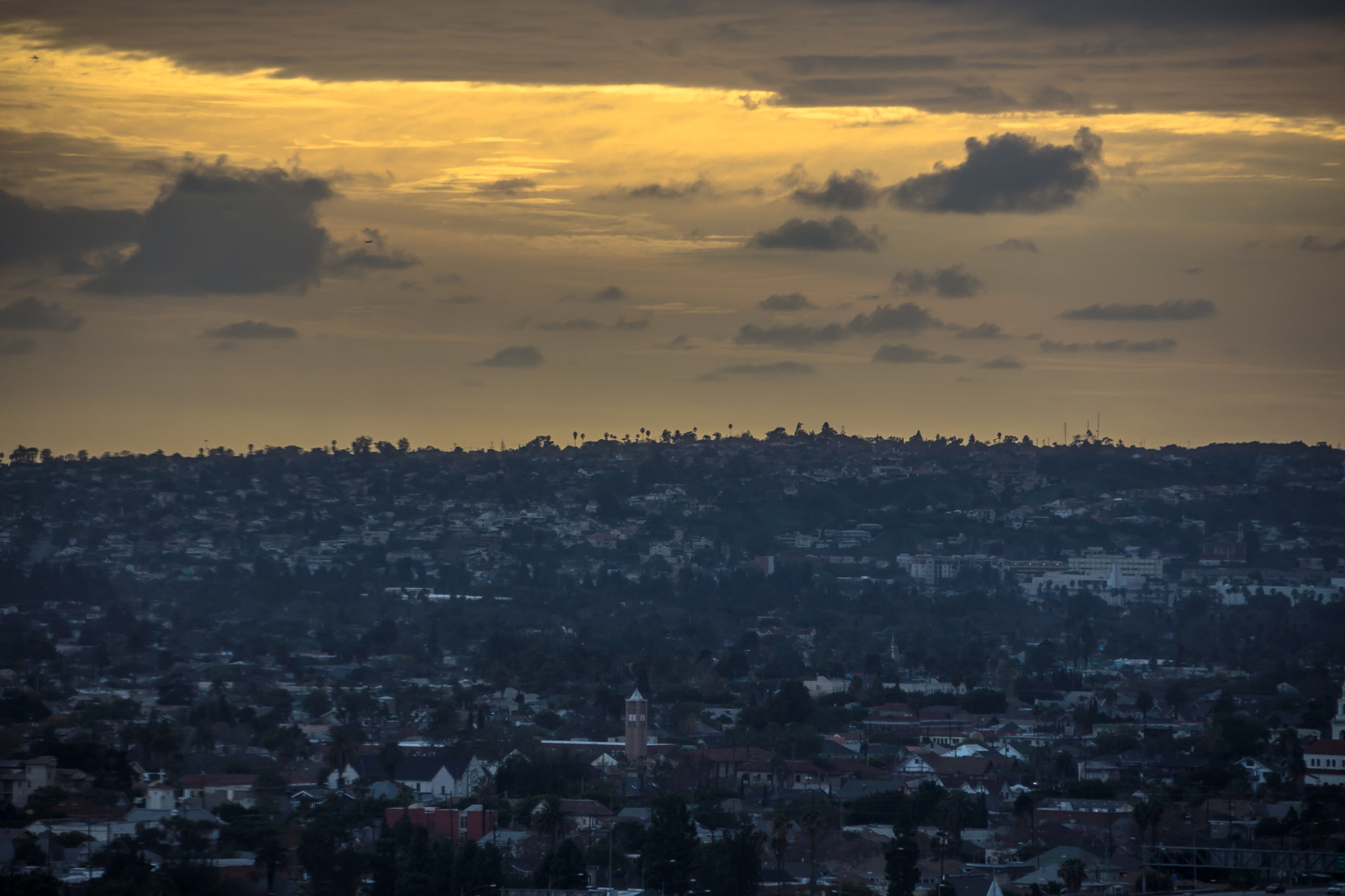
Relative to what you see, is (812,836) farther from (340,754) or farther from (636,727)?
(636,727)

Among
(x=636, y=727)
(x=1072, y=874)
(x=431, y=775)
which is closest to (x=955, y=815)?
(x=1072, y=874)

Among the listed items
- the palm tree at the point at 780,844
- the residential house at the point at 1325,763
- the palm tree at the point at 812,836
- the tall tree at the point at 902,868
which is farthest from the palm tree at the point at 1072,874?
the residential house at the point at 1325,763

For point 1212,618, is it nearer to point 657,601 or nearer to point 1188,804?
point 657,601

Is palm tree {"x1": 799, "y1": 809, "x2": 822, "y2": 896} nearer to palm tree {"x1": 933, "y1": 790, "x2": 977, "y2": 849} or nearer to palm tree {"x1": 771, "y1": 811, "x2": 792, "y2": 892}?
palm tree {"x1": 771, "y1": 811, "x2": 792, "y2": 892}

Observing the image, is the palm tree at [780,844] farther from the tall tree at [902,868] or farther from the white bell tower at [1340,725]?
the white bell tower at [1340,725]

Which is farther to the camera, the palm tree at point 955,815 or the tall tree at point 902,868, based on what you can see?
the palm tree at point 955,815

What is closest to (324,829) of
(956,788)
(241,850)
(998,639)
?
(241,850)
